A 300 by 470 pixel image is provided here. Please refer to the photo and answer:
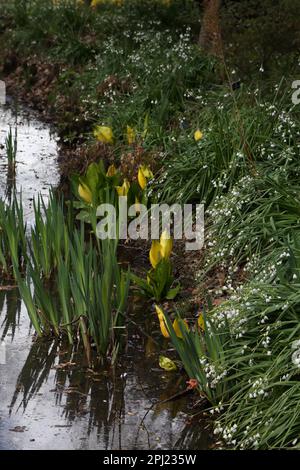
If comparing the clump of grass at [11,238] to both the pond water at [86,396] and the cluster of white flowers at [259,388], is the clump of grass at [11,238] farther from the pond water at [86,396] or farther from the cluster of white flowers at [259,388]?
the cluster of white flowers at [259,388]

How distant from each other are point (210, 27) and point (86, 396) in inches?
263

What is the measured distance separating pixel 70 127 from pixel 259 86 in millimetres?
2916

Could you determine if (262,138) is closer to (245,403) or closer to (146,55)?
(245,403)

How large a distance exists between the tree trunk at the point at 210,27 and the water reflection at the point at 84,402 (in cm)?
553

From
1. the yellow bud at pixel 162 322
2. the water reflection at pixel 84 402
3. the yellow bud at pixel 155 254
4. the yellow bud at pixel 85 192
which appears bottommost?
the water reflection at pixel 84 402

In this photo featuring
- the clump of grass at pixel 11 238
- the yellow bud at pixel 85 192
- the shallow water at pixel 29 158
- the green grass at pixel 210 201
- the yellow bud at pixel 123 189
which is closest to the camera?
the green grass at pixel 210 201

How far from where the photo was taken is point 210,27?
11.0 metres

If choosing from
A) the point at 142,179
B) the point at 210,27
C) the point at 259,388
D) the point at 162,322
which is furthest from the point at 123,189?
the point at 210,27

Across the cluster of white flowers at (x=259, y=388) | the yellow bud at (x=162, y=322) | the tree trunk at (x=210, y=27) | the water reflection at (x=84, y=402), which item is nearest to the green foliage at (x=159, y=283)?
the water reflection at (x=84, y=402)

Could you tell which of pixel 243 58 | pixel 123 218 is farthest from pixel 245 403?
pixel 243 58

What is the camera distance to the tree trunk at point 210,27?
10.8 meters

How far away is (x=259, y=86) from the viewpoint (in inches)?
333

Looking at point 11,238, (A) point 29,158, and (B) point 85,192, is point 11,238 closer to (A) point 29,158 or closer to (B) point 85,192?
(B) point 85,192

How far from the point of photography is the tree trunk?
10.8m
